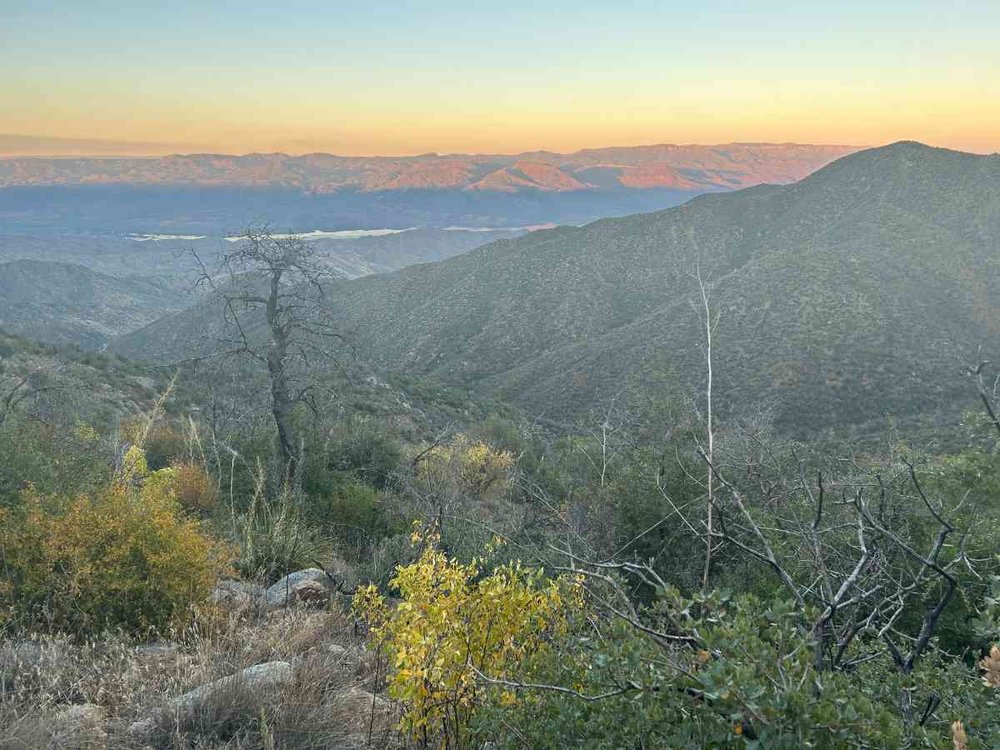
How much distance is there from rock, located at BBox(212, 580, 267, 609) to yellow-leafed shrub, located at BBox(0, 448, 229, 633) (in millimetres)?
186

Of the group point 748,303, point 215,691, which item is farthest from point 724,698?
point 748,303

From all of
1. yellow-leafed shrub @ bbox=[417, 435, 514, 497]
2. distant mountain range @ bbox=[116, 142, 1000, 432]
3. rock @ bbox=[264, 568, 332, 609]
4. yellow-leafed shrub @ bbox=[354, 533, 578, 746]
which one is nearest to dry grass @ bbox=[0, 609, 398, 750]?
yellow-leafed shrub @ bbox=[354, 533, 578, 746]

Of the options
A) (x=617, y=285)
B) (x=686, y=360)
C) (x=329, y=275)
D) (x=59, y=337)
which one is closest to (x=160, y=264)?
(x=59, y=337)

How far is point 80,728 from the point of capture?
3152 millimetres

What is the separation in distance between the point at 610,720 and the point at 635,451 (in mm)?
8084

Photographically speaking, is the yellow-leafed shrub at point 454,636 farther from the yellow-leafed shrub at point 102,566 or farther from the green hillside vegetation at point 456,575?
the yellow-leafed shrub at point 102,566

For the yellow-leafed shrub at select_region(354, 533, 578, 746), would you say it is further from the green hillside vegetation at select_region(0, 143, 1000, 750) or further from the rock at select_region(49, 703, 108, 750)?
the rock at select_region(49, 703, 108, 750)

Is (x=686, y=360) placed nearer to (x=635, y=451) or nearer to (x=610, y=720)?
(x=635, y=451)

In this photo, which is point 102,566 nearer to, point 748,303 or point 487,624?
point 487,624

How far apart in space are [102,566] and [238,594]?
102cm

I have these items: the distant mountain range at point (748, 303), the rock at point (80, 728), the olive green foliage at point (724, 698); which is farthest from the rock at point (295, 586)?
the distant mountain range at point (748, 303)

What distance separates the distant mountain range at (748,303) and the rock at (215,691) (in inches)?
649

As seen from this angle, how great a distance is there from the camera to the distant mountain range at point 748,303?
36219mm

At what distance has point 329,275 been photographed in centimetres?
1344
